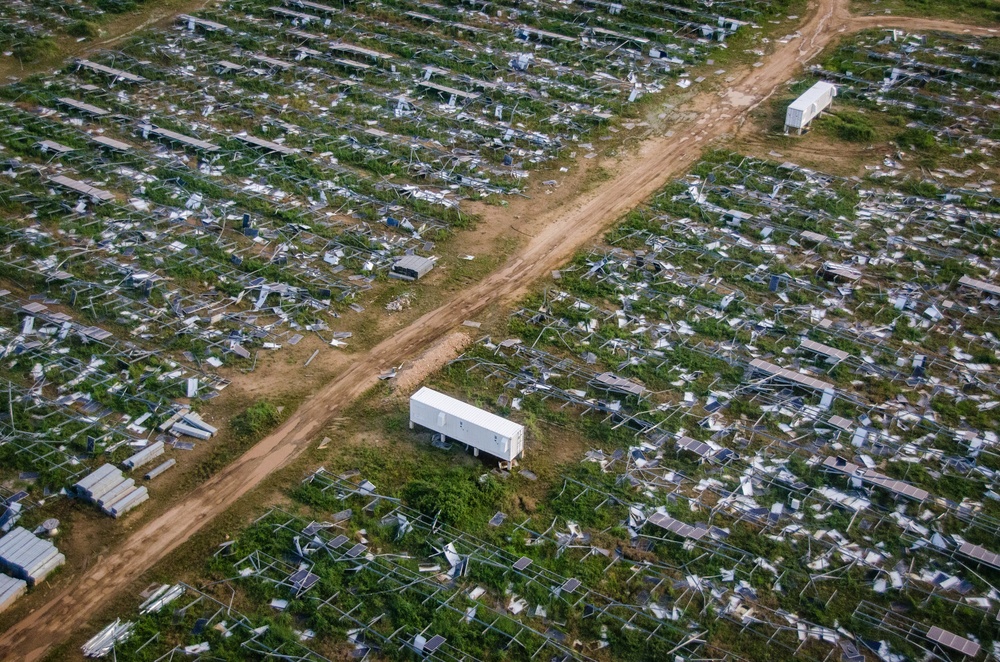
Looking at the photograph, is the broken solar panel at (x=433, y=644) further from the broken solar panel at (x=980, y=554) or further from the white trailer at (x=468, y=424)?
the broken solar panel at (x=980, y=554)

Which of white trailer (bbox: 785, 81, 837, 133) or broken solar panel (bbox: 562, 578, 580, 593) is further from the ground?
white trailer (bbox: 785, 81, 837, 133)

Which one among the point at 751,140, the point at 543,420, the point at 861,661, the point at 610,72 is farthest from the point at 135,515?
the point at 610,72

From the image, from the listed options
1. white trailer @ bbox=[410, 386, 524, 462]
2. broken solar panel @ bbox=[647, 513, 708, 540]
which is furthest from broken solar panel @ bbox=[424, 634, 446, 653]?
broken solar panel @ bbox=[647, 513, 708, 540]

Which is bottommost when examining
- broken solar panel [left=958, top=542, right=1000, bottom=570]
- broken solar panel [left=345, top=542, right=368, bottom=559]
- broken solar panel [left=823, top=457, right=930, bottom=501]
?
broken solar panel [left=345, top=542, right=368, bottom=559]

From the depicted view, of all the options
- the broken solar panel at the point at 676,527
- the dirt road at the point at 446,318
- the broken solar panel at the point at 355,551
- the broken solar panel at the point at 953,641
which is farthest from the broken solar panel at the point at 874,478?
the broken solar panel at the point at 355,551

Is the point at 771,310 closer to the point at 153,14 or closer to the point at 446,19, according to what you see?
the point at 446,19

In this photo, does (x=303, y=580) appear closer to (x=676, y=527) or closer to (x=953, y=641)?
(x=676, y=527)

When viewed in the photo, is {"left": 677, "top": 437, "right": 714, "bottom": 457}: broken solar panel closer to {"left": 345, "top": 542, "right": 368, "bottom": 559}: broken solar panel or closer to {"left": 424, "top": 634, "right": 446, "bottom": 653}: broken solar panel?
{"left": 424, "top": 634, "right": 446, "bottom": 653}: broken solar panel
